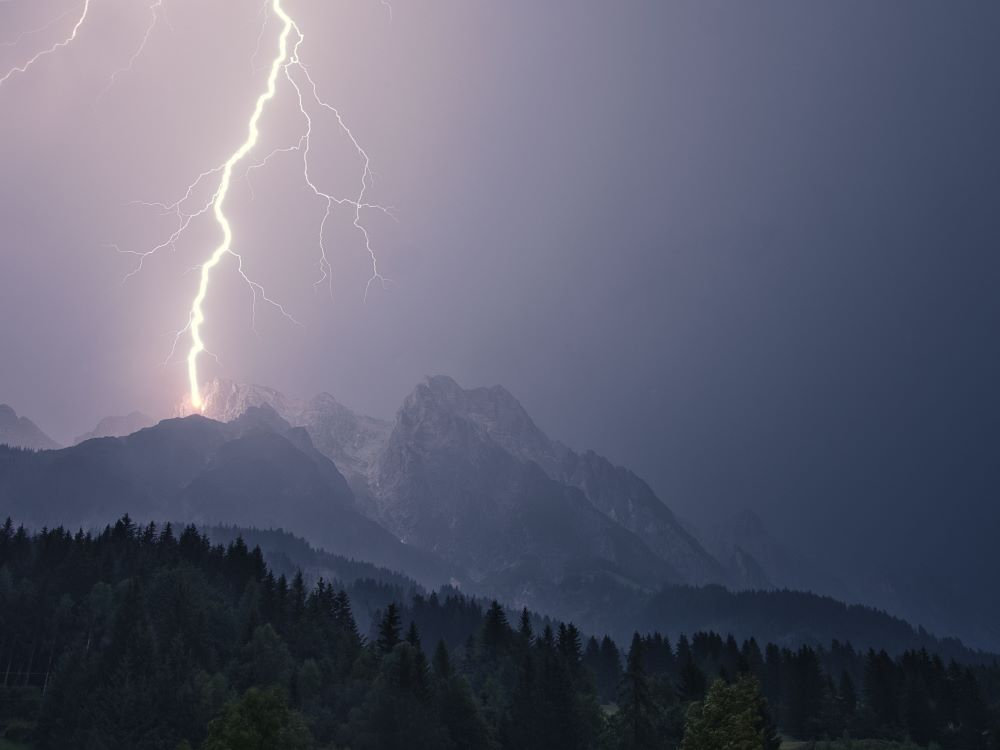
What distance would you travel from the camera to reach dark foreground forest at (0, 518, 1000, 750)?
76.5 metres

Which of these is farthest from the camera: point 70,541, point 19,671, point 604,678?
point 604,678

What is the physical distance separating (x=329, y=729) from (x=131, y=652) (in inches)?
883

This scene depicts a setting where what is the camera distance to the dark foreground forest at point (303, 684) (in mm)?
76500

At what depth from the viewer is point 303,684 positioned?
94.2 m

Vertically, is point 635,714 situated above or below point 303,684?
below

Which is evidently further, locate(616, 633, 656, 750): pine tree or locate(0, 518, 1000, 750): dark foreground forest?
locate(616, 633, 656, 750): pine tree

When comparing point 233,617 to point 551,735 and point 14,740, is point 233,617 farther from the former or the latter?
point 551,735

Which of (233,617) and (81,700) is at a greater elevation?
(233,617)

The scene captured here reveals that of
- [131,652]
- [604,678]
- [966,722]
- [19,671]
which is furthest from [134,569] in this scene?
[966,722]

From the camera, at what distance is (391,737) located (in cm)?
8225

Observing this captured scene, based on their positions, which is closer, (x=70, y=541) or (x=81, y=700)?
(x=81, y=700)

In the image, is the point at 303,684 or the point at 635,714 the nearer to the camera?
the point at 635,714

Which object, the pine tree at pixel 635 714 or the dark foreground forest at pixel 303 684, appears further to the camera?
the pine tree at pixel 635 714

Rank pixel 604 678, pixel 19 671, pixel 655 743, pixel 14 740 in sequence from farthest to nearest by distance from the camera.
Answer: pixel 604 678 < pixel 19 671 < pixel 655 743 < pixel 14 740
